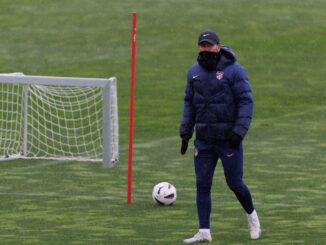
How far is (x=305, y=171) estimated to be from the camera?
14.0 m

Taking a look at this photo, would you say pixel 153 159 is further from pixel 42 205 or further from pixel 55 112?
pixel 55 112

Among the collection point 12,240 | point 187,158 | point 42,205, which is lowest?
point 187,158

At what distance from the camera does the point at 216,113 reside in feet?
29.5

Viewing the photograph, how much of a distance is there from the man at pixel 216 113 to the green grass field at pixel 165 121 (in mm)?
592

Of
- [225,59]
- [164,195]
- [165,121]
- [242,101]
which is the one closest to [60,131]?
[165,121]

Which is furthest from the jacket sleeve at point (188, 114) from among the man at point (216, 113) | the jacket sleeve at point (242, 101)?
the jacket sleeve at point (242, 101)

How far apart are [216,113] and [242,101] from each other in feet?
0.94

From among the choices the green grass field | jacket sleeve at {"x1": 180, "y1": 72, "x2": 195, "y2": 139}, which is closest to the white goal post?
the green grass field

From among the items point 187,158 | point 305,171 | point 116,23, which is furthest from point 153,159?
point 116,23

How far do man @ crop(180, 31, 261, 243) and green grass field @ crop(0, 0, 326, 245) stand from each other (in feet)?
1.94

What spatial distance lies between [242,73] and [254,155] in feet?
22.6

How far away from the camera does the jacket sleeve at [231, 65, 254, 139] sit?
884 cm

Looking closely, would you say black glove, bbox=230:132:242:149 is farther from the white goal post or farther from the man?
the white goal post

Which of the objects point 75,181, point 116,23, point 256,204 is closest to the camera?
point 256,204
